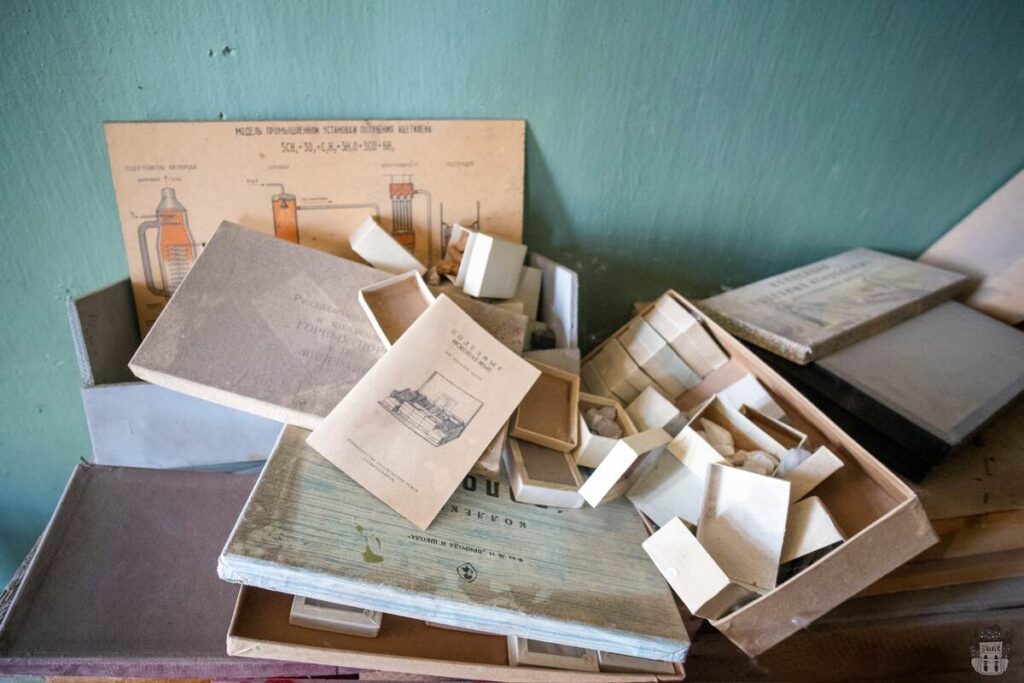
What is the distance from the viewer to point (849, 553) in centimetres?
71

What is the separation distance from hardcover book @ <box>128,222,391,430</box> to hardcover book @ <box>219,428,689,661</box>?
78 mm

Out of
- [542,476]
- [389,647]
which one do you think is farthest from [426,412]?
[389,647]

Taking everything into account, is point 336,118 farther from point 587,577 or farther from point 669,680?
point 669,680

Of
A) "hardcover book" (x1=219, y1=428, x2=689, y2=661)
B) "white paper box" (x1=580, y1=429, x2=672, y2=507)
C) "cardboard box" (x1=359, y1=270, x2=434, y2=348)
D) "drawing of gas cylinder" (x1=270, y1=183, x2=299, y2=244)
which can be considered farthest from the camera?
"drawing of gas cylinder" (x1=270, y1=183, x2=299, y2=244)

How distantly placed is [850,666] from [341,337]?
1.05 m

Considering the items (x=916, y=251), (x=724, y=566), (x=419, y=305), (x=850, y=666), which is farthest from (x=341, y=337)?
(x=916, y=251)

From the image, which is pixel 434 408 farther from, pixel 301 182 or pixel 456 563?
pixel 301 182

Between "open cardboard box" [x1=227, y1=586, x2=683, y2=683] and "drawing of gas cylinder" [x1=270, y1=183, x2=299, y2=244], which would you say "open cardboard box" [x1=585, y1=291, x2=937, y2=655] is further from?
"drawing of gas cylinder" [x1=270, y1=183, x2=299, y2=244]

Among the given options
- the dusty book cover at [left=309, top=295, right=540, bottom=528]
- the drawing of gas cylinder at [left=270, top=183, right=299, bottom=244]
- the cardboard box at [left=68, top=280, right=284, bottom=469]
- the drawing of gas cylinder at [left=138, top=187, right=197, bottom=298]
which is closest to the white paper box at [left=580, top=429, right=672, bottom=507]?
the dusty book cover at [left=309, top=295, right=540, bottom=528]

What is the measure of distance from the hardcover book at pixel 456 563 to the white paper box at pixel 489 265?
1.09 ft

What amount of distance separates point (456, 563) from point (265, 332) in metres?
0.44

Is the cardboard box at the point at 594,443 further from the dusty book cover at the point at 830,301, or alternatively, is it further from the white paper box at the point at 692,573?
the dusty book cover at the point at 830,301

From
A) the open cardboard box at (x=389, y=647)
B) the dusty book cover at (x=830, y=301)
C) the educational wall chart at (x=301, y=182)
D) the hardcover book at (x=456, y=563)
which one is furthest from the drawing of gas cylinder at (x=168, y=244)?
the dusty book cover at (x=830, y=301)

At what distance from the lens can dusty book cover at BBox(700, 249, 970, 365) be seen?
992 mm
